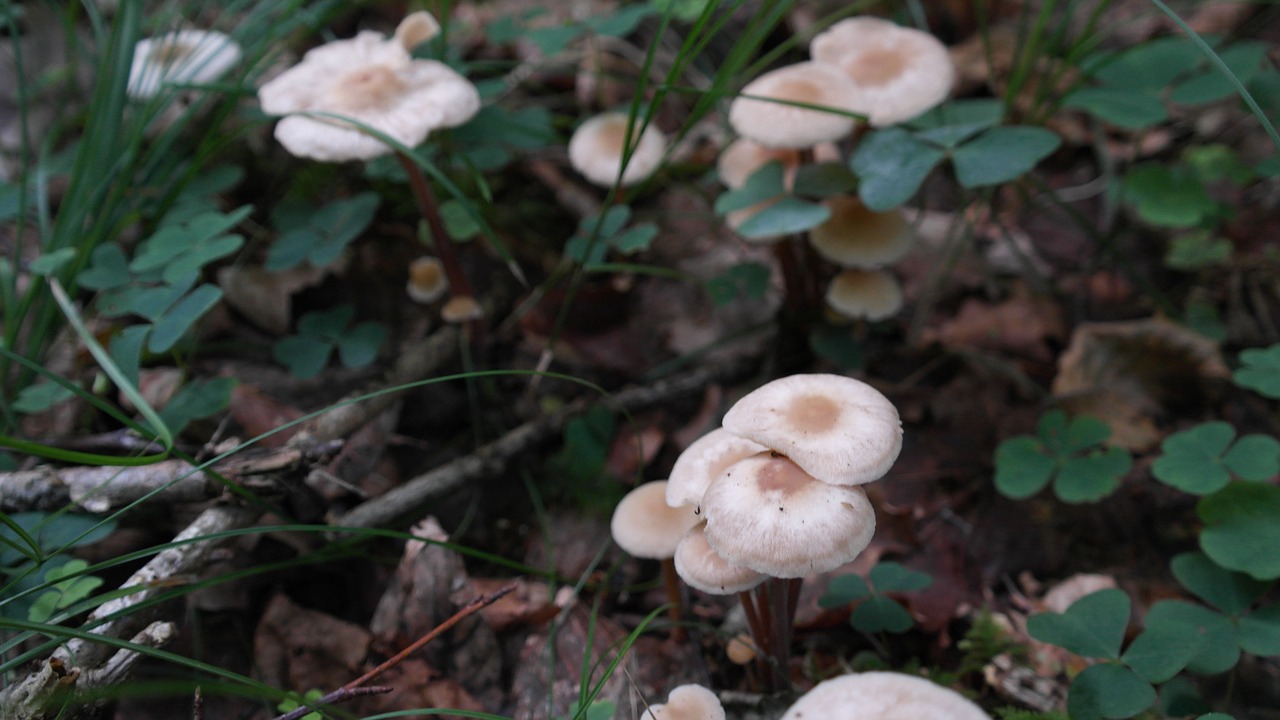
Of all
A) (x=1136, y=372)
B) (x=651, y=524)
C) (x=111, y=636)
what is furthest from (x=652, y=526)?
(x=1136, y=372)

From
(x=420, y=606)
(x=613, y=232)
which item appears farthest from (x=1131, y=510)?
(x=420, y=606)

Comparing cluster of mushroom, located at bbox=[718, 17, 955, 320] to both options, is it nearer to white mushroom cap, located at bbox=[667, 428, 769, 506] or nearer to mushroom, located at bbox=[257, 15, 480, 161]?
mushroom, located at bbox=[257, 15, 480, 161]

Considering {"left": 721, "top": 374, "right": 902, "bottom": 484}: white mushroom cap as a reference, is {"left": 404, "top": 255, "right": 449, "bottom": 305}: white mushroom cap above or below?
below

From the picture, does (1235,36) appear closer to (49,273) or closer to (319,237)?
(319,237)

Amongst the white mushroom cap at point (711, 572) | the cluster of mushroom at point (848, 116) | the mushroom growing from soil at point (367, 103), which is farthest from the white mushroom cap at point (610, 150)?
the white mushroom cap at point (711, 572)

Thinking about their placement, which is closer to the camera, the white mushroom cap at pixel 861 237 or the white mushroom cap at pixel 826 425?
the white mushroom cap at pixel 826 425

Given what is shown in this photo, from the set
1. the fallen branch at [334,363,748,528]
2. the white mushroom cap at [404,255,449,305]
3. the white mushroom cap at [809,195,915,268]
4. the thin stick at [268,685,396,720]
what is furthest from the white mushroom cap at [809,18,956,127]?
the thin stick at [268,685,396,720]

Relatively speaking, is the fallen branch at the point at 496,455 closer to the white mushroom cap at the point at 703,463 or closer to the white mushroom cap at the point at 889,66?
the white mushroom cap at the point at 703,463
